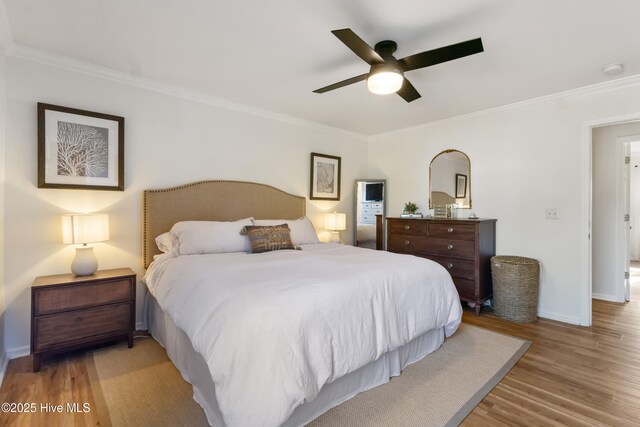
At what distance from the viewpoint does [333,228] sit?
4402 millimetres

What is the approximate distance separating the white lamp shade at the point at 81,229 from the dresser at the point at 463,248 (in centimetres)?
335

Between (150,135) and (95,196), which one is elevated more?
(150,135)

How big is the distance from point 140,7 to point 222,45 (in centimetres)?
57

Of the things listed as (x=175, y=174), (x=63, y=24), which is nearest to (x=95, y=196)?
(x=175, y=174)

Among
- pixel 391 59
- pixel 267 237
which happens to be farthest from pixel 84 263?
pixel 391 59

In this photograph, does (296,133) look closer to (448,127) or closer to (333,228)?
(333,228)

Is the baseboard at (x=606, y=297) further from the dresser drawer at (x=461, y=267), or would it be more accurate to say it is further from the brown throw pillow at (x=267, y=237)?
the brown throw pillow at (x=267, y=237)

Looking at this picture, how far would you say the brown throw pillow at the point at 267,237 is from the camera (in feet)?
9.75

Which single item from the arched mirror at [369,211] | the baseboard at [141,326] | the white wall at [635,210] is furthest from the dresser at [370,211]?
the white wall at [635,210]

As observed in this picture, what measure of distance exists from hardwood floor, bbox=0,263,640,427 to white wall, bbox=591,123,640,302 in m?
1.41

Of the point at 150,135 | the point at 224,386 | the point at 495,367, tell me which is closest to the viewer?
the point at 224,386

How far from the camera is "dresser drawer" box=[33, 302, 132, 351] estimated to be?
219cm

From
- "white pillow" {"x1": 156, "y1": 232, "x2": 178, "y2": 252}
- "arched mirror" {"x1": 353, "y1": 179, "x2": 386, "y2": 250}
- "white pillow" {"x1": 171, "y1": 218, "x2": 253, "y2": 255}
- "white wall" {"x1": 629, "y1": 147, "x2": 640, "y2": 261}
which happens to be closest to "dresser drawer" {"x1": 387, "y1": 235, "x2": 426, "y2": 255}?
"arched mirror" {"x1": 353, "y1": 179, "x2": 386, "y2": 250}

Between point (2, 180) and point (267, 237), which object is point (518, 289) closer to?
point (267, 237)
